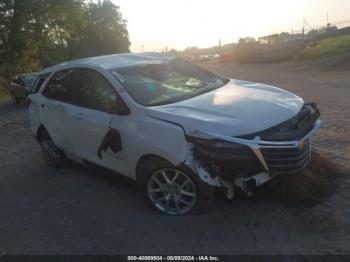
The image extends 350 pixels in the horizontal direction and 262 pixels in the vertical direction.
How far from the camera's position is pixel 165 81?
5.44 metres

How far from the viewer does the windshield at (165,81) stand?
5.01 m

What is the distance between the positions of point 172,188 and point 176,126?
72 cm


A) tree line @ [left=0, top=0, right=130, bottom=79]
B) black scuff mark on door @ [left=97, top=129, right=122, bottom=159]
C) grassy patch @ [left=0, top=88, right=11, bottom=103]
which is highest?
tree line @ [left=0, top=0, right=130, bottom=79]

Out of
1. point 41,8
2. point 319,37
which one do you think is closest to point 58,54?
point 41,8

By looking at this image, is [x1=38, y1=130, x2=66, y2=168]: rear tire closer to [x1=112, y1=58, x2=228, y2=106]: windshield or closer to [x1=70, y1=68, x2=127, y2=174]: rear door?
[x1=70, y1=68, x2=127, y2=174]: rear door

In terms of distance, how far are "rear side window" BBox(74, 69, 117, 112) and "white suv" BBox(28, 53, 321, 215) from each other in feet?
0.04

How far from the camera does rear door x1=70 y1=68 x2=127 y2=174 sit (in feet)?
16.9

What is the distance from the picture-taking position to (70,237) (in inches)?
178

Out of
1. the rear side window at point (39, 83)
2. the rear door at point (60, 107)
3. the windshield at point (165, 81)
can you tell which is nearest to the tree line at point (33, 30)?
the rear side window at point (39, 83)

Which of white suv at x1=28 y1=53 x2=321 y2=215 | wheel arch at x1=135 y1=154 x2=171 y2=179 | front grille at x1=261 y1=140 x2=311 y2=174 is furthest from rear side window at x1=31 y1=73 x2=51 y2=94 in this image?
front grille at x1=261 y1=140 x2=311 y2=174

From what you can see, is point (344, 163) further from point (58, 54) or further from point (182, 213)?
point (58, 54)

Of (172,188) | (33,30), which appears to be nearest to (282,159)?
(172,188)

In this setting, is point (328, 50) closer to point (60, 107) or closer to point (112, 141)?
point (60, 107)

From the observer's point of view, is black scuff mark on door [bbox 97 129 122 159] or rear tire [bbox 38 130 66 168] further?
rear tire [bbox 38 130 66 168]
